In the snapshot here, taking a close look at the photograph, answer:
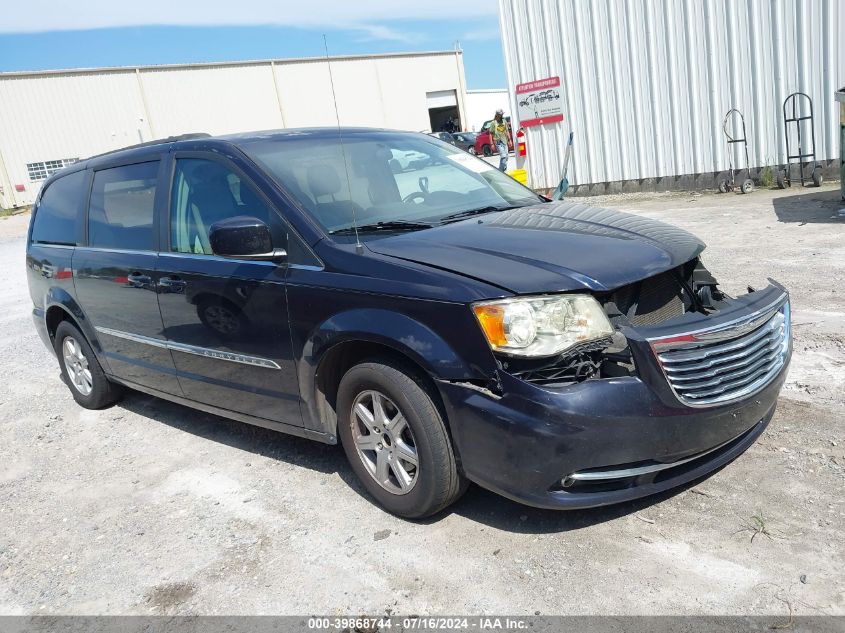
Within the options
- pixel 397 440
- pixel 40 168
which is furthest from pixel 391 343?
pixel 40 168

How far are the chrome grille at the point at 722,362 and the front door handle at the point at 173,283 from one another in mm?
2600

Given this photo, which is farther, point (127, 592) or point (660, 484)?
point (127, 592)

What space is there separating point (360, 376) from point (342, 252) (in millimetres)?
578

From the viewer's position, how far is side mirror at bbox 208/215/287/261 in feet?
11.2

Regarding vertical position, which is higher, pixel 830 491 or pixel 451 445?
pixel 451 445

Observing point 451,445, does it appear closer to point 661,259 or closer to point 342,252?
point 342,252

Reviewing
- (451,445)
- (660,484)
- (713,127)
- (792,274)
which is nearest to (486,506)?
(451,445)

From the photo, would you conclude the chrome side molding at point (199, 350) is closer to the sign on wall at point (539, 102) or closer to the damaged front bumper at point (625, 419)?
the damaged front bumper at point (625, 419)

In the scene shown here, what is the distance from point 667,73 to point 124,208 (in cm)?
1080

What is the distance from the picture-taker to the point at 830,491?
122 inches

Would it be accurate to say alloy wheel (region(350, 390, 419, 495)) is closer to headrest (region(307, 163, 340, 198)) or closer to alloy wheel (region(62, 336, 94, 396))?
headrest (region(307, 163, 340, 198))

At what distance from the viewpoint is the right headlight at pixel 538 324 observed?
109 inches

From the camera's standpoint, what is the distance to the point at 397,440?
3.24m

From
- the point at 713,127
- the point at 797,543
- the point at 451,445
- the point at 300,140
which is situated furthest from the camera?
the point at 713,127
